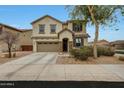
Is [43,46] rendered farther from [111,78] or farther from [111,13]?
[111,78]

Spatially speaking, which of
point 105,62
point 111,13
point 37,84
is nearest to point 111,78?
point 37,84

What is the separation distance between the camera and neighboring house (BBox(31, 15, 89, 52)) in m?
16.3

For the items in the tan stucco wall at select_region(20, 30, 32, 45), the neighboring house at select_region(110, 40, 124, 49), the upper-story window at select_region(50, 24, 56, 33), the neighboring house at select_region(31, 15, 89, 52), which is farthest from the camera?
the upper-story window at select_region(50, 24, 56, 33)

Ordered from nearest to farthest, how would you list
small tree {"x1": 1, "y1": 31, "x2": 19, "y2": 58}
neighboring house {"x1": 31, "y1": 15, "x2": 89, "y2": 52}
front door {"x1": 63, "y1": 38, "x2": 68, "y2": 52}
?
front door {"x1": 63, "y1": 38, "x2": 68, "y2": 52}, neighboring house {"x1": 31, "y1": 15, "x2": 89, "y2": 52}, small tree {"x1": 1, "y1": 31, "x2": 19, "y2": 58}

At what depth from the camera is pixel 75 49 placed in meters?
17.3

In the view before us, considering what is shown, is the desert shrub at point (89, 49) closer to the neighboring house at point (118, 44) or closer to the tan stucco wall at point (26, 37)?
the neighboring house at point (118, 44)

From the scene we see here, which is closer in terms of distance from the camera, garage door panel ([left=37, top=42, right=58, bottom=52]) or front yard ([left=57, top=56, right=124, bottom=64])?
garage door panel ([left=37, top=42, right=58, bottom=52])

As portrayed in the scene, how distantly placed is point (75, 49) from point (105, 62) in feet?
6.71

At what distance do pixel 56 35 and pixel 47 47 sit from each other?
1.02 m

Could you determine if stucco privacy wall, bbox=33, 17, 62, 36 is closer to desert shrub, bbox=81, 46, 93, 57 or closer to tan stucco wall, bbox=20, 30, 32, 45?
tan stucco wall, bbox=20, 30, 32, 45

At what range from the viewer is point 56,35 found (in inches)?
699

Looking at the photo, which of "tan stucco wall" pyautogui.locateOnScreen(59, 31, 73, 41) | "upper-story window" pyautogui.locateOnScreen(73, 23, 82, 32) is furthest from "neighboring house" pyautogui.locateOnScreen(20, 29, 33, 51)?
"upper-story window" pyautogui.locateOnScreen(73, 23, 82, 32)

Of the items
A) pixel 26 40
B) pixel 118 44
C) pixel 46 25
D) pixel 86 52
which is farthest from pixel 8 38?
pixel 118 44

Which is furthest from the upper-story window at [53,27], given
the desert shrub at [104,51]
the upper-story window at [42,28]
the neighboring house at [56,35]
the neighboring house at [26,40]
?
the desert shrub at [104,51]
